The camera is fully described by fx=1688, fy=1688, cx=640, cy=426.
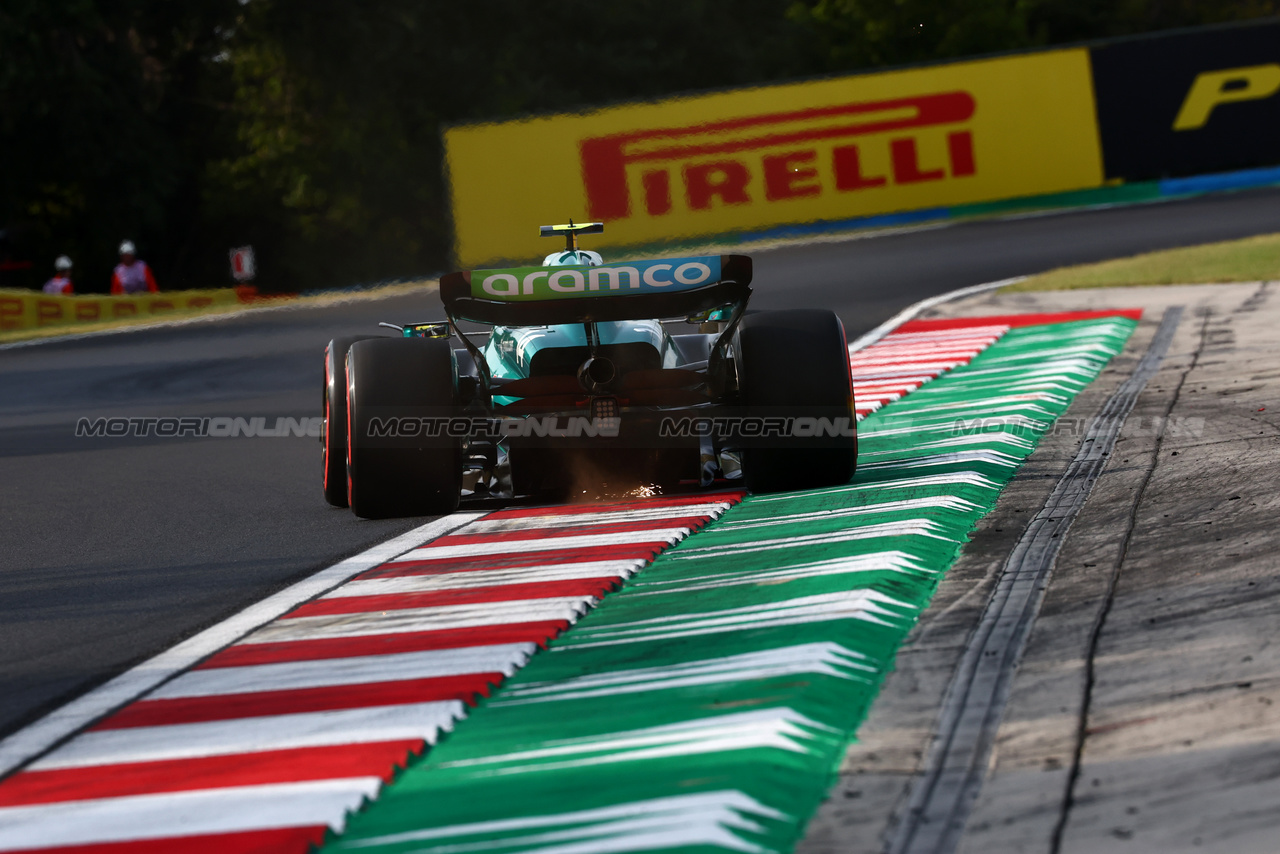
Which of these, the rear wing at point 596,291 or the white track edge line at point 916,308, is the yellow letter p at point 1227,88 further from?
the rear wing at point 596,291

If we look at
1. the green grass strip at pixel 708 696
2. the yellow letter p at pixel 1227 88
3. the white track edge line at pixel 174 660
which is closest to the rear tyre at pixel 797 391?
the green grass strip at pixel 708 696

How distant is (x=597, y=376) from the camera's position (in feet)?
22.9

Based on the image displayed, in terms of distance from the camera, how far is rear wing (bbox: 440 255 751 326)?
686cm

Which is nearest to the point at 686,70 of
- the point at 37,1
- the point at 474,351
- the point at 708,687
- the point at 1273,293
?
the point at 37,1

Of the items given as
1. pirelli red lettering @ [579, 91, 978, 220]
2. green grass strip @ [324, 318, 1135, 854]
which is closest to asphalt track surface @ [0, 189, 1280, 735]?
green grass strip @ [324, 318, 1135, 854]

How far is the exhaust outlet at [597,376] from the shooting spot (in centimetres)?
694

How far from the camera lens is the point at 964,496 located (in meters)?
6.81

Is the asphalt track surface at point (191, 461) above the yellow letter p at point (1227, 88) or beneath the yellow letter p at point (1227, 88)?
beneath

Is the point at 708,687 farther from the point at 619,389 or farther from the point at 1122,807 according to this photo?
the point at 619,389

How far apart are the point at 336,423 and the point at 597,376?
1204 mm

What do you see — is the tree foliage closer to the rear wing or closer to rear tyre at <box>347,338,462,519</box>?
rear tyre at <box>347,338,462,519</box>

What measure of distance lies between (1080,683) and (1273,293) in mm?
11561

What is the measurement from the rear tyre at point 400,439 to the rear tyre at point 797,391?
125 cm

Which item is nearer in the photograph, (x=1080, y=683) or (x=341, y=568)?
(x=1080, y=683)
